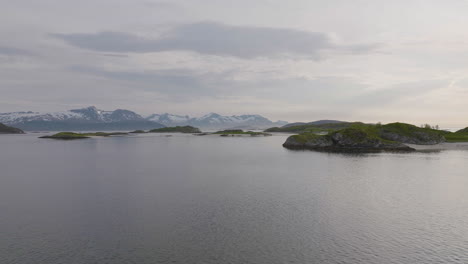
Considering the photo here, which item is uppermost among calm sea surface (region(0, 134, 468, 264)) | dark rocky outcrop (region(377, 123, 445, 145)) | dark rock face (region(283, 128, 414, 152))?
dark rocky outcrop (region(377, 123, 445, 145))

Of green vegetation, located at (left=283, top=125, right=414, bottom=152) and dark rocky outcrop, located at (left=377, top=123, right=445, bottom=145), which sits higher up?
dark rocky outcrop, located at (left=377, top=123, right=445, bottom=145)

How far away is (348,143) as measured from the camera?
11369 cm

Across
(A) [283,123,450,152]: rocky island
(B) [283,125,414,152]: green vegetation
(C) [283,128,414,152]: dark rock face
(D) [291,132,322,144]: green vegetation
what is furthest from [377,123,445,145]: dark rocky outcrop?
(D) [291,132,322,144]: green vegetation

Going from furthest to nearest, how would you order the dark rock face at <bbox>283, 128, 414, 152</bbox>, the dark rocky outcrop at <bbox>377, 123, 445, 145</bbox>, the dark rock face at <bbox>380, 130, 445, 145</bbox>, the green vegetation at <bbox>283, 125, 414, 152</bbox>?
1. the dark rocky outcrop at <bbox>377, 123, 445, 145</bbox>
2. the dark rock face at <bbox>380, 130, 445, 145</bbox>
3. the green vegetation at <bbox>283, 125, 414, 152</bbox>
4. the dark rock face at <bbox>283, 128, 414, 152</bbox>

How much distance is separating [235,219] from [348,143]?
95.8 meters

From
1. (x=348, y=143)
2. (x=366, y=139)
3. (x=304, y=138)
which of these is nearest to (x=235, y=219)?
(x=348, y=143)

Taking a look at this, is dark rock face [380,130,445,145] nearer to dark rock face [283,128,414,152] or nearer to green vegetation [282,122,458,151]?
green vegetation [282,122,458,151]

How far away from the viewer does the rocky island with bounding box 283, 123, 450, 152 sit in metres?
111

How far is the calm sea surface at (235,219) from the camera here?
21.7 metres

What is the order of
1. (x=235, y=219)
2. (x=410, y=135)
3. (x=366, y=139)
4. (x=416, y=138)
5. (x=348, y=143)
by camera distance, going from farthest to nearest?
(x=410, y=135) → (x=416, y=138) → (x=348, y=143) → (x=366, y=139) → (x=235, y=219)

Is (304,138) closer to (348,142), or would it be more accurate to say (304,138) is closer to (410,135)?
(348,142)

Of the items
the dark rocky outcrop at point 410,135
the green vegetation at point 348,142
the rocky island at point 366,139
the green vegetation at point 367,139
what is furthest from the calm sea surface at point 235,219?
the dark rocky outcrop at point 410,135

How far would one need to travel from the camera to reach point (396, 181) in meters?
48.5

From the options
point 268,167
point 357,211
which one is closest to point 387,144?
point 268,167
